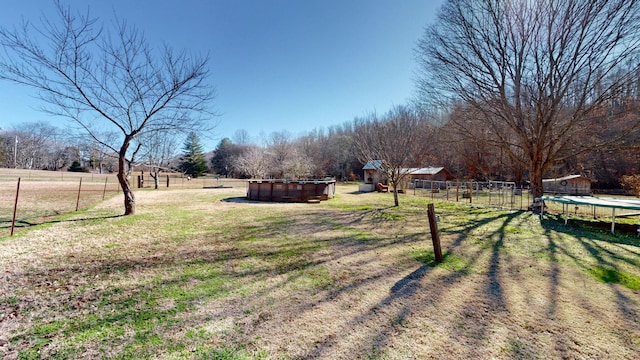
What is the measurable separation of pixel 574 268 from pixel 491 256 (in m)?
1.26

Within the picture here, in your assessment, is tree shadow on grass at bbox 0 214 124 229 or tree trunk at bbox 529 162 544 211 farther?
tree trunk at bbox 529 162 544 211

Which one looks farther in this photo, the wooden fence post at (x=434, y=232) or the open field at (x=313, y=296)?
the wooden fence post at (x=434, y=232)

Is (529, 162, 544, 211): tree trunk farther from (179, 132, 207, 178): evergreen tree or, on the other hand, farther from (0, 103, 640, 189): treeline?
(179, 132, 207, 178): evergreen tree

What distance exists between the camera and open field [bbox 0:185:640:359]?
236cm

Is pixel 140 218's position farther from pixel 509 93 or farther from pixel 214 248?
pixel 509 93

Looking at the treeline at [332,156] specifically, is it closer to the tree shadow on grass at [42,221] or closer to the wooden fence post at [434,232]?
the tree shadow on grass at [42,221]

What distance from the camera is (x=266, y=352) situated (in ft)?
7.46

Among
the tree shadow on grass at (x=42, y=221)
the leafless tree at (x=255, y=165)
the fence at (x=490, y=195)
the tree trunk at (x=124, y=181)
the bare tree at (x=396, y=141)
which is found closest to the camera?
the tree shadow on grass at (x=42, y=221)

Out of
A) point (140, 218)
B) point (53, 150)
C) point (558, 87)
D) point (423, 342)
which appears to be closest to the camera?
point (423, 342)

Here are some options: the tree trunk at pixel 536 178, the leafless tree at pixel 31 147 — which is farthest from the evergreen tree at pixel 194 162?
the tree trunk at pixel 536 178

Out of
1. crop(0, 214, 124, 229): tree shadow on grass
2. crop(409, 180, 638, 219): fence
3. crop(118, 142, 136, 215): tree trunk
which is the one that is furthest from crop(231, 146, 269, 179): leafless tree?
crop(0, 214, 124, 229): tree shadow on grass

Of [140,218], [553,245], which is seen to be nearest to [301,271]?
[553,245]

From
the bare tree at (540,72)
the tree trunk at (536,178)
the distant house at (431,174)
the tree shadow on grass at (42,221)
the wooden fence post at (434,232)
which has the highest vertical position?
the bare tree at (540,72)

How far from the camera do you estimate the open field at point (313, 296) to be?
236 centimetres
